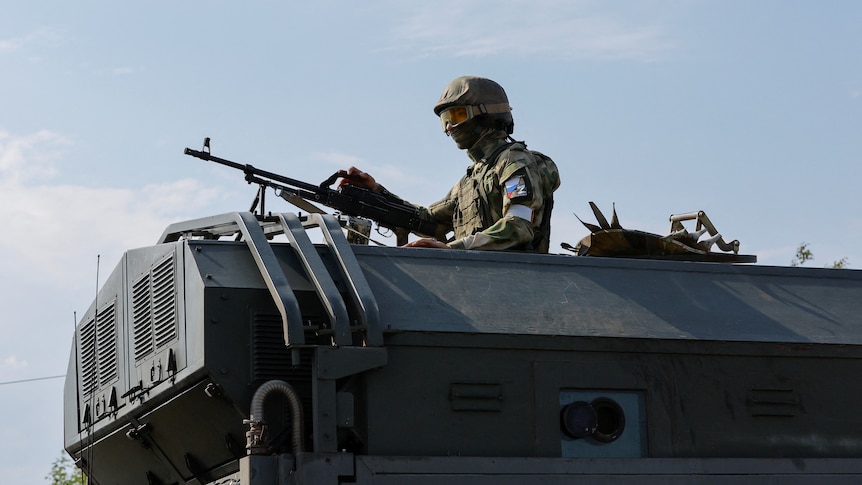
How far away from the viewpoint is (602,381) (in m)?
7.07

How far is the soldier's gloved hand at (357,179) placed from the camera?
9.65m

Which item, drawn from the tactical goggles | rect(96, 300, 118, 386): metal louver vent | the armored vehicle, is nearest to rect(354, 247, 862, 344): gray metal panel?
the armored vehicle

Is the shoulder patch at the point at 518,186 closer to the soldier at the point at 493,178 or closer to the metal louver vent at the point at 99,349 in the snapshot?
the soldier at the point at 493,178

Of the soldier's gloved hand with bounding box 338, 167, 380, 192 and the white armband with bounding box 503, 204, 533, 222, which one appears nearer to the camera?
the white armband with bounding box 503, 204, 533, 222

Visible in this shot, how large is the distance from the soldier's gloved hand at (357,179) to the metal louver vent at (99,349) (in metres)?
1.96

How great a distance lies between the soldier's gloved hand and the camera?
9.65m

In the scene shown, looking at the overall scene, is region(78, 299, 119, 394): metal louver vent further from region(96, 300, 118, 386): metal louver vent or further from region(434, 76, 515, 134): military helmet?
region(434, 76, 515, 134): military helmet

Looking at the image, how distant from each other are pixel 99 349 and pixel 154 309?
102 cm

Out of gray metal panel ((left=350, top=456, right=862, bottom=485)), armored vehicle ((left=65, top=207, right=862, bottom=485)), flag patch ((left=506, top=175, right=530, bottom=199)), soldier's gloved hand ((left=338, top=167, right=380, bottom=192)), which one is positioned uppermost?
soldier's gloved hand ((left=338, top=167, right=380, bottom=192))

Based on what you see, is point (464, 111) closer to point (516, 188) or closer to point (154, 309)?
point (516, 188)

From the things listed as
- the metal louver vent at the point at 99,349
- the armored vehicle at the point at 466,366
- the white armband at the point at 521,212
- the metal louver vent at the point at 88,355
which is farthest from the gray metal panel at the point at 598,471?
the metal louver vent at the point at 88,355

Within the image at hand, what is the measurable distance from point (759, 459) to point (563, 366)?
3.42 feet

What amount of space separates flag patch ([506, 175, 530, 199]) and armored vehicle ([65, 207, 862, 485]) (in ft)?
2.78

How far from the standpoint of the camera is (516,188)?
328 inches
